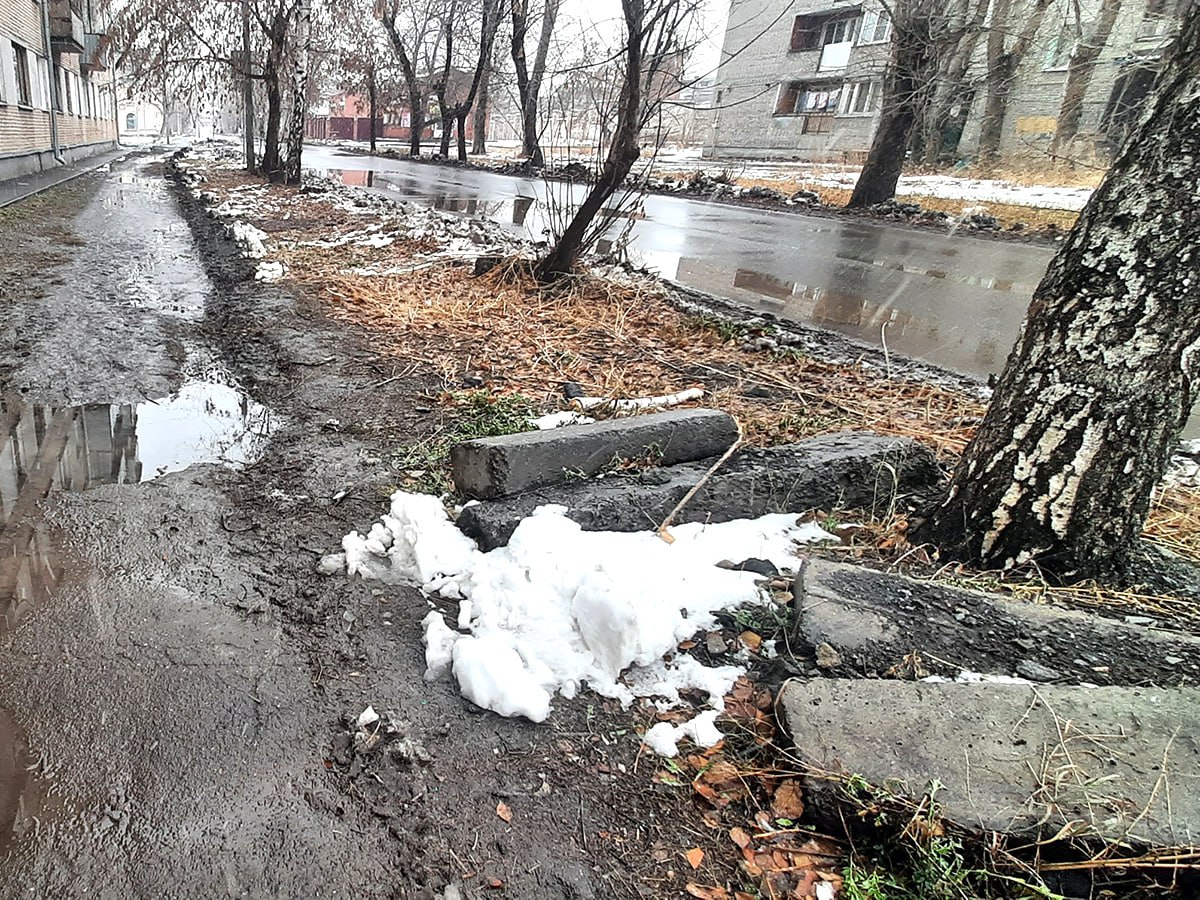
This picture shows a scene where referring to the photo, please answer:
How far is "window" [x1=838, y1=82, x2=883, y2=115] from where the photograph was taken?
3166 centimetres

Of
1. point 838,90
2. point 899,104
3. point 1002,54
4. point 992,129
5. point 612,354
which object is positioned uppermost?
point 838,90

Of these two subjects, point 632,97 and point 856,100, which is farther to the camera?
point 856,100

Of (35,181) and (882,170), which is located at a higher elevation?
(882,170)

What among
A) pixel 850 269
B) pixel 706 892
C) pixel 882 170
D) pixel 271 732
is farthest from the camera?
pixel 882 170

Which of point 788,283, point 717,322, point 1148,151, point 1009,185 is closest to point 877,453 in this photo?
point 1148,151

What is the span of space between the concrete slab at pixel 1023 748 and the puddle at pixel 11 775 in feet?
5.57

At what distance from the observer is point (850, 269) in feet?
30.0

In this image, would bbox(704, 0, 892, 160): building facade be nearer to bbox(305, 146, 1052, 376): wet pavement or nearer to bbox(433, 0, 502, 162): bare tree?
bbox(433, 0, 502, 162): bare tree

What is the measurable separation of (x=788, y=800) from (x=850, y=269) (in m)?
8.48

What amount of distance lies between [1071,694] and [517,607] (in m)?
1.46

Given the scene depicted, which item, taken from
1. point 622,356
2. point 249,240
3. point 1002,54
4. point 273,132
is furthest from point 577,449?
point 1002,54

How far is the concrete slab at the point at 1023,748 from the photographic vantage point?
1.51 meters

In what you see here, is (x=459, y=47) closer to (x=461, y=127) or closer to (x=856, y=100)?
(x=461, y=127)

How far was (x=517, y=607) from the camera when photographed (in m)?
2.21
